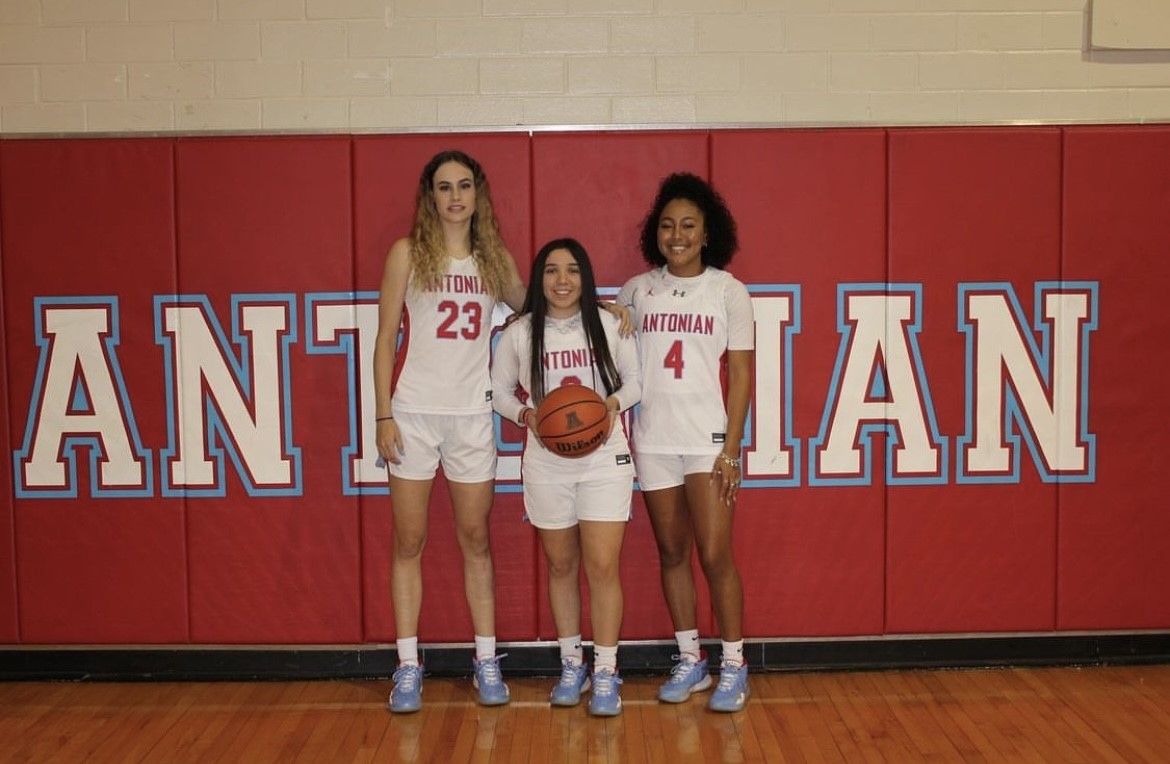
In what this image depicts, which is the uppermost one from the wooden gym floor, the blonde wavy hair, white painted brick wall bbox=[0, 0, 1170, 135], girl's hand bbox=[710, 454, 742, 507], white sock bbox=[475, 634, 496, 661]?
white painted brick wall bbox=[0, 0, 1170, 135]

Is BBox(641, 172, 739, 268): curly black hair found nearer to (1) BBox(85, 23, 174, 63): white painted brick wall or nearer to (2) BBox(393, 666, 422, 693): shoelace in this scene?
(2) BBox(393, 666, 422, 693): shoelace

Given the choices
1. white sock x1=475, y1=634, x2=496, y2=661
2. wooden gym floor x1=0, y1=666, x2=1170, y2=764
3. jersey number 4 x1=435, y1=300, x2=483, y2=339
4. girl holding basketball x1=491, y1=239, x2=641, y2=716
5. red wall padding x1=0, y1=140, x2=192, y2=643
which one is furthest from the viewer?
red wall padding x1=0, y1=140, x2=192, y2=643

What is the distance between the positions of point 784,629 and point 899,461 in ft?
2.24

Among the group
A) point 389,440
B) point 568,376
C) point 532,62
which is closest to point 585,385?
point 568,376

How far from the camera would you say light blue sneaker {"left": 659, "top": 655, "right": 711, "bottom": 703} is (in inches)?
138

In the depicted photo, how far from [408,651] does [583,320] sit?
3.86 ft

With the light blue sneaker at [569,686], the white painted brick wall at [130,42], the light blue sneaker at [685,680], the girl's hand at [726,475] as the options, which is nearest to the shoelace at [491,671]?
the light blue sneaker at [569,686]

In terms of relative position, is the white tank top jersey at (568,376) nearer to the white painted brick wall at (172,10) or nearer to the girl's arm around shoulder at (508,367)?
the girl's arm around shoulder at (508,367)

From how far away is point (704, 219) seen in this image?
354 cm

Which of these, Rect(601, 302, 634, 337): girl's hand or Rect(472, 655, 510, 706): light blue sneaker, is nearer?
Rect(601, 302, 634, 337): girl's hand

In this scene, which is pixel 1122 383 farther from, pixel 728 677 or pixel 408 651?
pixel 408 651

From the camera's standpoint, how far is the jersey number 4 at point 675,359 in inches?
136

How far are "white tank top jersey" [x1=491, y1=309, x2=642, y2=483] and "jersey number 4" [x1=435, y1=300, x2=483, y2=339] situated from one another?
0.10m

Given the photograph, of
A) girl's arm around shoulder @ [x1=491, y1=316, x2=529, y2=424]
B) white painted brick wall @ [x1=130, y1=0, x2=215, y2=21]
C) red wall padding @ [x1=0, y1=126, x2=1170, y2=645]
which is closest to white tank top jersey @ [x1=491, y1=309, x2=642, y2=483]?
girl's arm around shoulder @ [x1=491, y1=316, x2=529, y2=424]
